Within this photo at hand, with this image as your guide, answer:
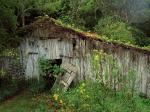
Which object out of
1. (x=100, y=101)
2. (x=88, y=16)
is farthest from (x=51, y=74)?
(x=88, y=16)

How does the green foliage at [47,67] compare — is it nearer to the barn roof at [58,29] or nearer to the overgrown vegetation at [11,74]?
the barn roof at [58,29]

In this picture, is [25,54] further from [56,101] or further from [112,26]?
[112,26]

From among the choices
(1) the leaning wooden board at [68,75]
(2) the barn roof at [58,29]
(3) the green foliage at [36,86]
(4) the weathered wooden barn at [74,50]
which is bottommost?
(3) the green foliage at [36,86]

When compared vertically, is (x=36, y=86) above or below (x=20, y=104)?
above

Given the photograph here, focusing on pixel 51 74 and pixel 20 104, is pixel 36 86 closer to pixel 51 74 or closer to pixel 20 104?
pixel 51 74

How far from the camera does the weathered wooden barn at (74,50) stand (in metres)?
14.5

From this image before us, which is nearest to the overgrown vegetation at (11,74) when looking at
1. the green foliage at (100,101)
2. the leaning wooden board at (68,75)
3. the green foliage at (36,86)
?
the green foliage at (36,86)

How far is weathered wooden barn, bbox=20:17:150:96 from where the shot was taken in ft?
47.4

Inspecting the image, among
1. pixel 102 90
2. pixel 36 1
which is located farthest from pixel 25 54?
pixel 102 90

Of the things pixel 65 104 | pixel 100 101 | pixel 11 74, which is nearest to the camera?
pixel 100 101

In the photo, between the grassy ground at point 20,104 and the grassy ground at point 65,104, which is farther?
the grassy ground at point 20,104

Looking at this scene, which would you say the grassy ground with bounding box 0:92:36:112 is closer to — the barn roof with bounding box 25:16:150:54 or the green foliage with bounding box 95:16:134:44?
the barn roof with bounding box 25:16:150:54

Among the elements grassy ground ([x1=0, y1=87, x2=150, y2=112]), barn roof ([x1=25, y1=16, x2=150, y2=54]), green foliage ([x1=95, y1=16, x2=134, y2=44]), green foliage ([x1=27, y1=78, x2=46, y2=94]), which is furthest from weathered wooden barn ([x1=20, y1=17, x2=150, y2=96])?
green foliage ([x1=95, y1=16, x2=134, y2=44])

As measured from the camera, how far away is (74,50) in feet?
52.4
